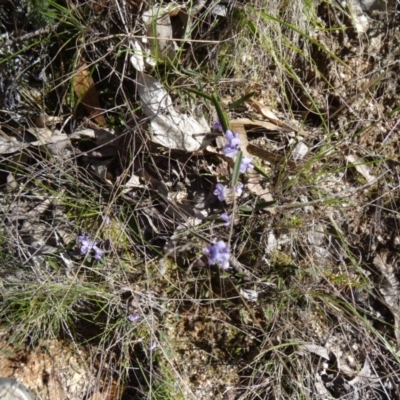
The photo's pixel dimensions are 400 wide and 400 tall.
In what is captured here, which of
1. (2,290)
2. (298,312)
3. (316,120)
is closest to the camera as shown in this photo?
(2,290)

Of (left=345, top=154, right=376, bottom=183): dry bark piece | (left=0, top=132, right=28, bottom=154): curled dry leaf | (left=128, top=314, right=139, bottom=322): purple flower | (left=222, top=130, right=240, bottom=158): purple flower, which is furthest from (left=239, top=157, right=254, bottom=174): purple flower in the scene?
(left=0, top=132, right=28, bottom=154): curled dry leaf

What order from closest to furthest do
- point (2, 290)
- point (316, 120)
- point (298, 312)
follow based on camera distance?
point (2, 290), point (298, 312), point (316, 120)

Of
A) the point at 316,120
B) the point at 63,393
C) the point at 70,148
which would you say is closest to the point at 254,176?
the point at 316,120

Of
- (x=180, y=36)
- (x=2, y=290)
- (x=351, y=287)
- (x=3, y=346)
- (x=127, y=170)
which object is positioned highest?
(x=180, y=36)

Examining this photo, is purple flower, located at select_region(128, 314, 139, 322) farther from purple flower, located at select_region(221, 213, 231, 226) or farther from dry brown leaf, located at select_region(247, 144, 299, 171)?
dry brown leaf, located at select_region(247, 144, 299, 171)

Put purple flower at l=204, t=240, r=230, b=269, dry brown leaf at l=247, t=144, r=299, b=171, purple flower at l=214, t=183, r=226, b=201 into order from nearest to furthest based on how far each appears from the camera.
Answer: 1. purple flower at l=204, t=240, r=230, b=269
2. purple flower at l=214, t=183, r=226, b=201
3. dry brown leaf at l=247, t=144, r=299, b=171

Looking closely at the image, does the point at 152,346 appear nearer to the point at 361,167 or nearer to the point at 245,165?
the point at 245,165

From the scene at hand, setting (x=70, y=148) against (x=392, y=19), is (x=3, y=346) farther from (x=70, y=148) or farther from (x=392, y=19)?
(x=392, y=19)
